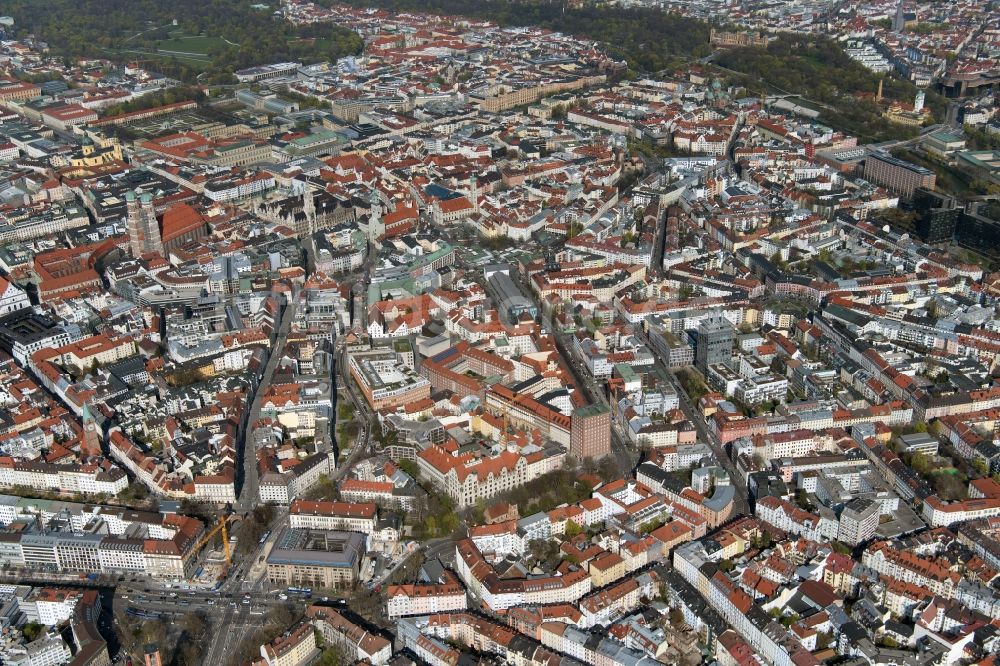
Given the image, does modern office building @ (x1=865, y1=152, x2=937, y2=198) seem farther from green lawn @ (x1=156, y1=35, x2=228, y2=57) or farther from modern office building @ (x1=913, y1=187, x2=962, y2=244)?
green lawn @ (x1=156, y1=35, x2=228, y2=57)

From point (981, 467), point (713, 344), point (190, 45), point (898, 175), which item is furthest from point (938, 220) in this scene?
point (190, 45)

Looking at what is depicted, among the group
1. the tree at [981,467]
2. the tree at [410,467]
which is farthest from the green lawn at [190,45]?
the tree at [981,467]

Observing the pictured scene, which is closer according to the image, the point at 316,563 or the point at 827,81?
the point at 316,563

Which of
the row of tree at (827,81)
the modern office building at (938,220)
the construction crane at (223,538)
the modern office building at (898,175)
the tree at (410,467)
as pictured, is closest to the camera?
the construction crane at (223,538)

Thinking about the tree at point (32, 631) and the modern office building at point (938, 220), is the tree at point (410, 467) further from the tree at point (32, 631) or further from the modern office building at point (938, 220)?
the modern office building at point (938, 220)

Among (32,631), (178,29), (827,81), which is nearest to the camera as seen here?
(32,631)

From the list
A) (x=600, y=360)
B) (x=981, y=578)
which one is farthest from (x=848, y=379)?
(x=981, y=578)

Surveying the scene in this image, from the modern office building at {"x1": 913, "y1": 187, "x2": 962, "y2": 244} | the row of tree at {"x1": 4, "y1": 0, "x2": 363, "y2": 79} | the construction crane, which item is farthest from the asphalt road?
the row of tree at {"x1": 4, "y1": 0, "x2": 363, "y2": 79}

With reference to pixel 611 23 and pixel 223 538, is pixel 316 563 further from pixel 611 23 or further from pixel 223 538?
pixel 611 23

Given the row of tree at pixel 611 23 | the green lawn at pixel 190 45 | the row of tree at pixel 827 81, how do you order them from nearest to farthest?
the row of tree at pixel 827 81 < the row of tree at pixel 611 23 < the green lawn at pixel 190 45
